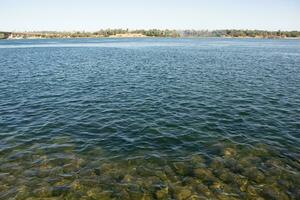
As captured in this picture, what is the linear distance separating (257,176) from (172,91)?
20532 millimetres

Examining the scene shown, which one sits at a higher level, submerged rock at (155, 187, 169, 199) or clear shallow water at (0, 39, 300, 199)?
clear shallow water at (0, 39, 300, 199)

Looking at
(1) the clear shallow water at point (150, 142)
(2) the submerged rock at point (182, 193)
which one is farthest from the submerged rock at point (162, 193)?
(2) the submerged rock at point (182, 193)

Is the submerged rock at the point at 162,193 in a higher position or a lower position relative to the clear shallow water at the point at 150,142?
lower

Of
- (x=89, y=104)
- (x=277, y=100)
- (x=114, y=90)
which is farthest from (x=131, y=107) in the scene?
(x=277, y=100)

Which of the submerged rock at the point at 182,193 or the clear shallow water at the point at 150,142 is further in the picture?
the clear shallow water at the point at 150,142

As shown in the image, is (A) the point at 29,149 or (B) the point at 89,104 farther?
(B) the point at 89,104

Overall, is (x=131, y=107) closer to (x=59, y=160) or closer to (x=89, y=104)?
(x=89, y=104)

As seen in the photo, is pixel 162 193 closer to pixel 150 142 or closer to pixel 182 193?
pixel 182 193

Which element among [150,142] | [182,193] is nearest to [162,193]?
[182,193]

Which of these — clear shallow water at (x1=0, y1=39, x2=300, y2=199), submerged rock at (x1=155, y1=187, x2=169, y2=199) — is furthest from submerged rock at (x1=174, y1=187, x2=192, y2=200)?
submerged rock at (x1=155, y1=187, x2=169, y2=199)

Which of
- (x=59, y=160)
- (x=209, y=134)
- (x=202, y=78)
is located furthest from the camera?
(x=202, y=78)

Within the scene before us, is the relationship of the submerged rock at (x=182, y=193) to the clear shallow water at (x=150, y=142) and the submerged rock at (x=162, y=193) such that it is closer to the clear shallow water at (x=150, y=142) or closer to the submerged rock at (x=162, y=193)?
the clear shallow water at (x=150, y=142)

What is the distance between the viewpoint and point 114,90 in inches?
1393

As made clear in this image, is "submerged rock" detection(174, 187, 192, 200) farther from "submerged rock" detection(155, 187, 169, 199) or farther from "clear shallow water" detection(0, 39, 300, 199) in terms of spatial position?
"submerged rock" detection(155, 187, 169, 199)
